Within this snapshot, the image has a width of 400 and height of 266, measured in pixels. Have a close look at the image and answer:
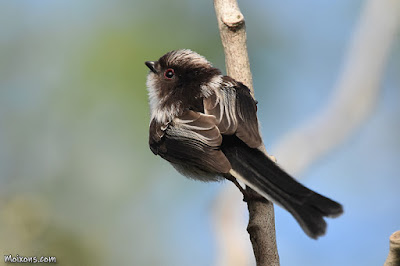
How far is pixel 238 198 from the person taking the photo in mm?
4023

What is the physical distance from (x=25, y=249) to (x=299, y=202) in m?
2.31

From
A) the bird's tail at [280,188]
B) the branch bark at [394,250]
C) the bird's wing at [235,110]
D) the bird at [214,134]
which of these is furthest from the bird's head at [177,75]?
the branch bark at [394,250]

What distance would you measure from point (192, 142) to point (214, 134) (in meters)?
0.17

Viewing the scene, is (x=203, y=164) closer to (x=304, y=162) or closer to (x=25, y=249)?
(x=304, y=162)

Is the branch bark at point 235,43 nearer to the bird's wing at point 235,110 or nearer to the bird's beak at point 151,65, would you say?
the bird's wing at point 235,110

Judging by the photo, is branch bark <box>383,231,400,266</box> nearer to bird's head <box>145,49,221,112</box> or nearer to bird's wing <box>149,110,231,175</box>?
bird's wing <box>149,110,231,175</box>

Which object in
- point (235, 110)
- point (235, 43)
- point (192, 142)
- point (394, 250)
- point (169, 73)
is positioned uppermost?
point (169, 73)

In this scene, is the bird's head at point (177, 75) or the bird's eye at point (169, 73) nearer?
the bird's head at point (177, 75)

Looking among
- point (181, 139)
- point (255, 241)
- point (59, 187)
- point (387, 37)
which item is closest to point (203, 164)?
point (181, 139)

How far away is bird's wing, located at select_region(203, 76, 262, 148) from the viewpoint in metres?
3.30

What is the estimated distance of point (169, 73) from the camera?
407 centimetres

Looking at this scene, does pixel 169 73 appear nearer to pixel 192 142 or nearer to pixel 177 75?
pixel 177 75

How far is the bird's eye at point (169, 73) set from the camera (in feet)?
13.3

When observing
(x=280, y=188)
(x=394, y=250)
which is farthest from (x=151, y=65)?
(x=394, y=250)
